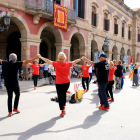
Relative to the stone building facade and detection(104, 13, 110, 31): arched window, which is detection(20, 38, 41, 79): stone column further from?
detection(104, 13, 110, 31): arched window

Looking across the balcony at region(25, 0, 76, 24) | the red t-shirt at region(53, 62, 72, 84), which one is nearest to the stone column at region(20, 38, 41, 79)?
the balcony at region(25, 0, 76, 24)

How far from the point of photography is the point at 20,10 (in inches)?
508

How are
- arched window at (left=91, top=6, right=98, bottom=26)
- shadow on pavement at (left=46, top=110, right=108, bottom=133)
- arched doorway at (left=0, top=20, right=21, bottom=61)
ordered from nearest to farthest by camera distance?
shadow on pavement at (left=46, top=110, right=108, bottom=133) → arched doorway at (left=0, top=20, right=21, bottom=61) → arched window at (left=91, top=6, right=98, bottom=26)

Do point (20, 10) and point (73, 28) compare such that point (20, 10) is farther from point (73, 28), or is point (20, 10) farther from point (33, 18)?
point (73, 28)

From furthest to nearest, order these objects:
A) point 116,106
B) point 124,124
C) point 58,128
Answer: point 116,106
point 124,124
point 58,128

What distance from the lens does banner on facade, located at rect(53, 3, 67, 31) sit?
14.5 meters

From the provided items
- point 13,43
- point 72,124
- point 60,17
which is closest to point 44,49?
point 13,43

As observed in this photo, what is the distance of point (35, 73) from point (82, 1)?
12.3 meters

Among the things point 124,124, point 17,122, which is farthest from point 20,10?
point 124,124

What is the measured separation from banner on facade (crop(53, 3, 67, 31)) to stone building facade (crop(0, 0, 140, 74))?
449 millimetres

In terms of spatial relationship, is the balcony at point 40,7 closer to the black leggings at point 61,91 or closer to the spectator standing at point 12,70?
the spectator standing at point 12,70

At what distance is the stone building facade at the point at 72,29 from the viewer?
44.1ft

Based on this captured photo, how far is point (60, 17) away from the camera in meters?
14.9

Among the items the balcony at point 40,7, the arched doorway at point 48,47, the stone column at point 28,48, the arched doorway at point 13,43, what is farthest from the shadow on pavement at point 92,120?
the arched doorway at point 48,47
